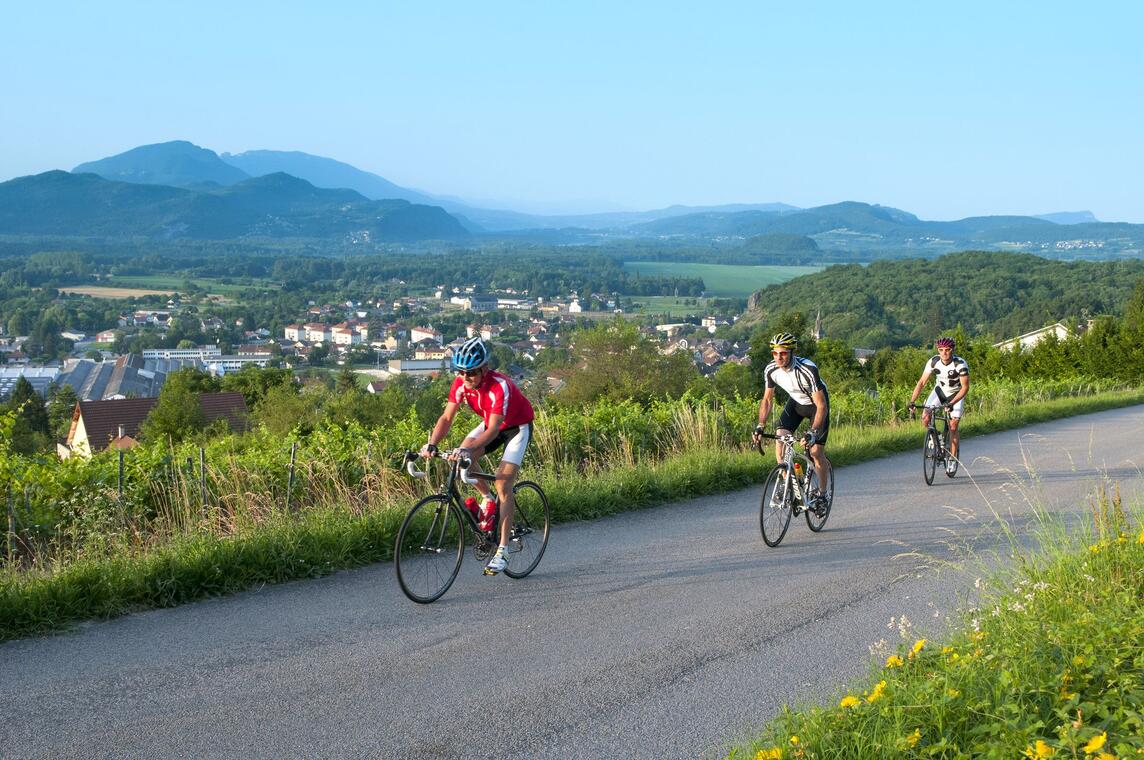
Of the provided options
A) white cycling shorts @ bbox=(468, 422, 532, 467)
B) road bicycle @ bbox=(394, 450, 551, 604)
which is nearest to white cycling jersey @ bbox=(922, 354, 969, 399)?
road bicycle @ bbox=(394, 450, 551, 604)

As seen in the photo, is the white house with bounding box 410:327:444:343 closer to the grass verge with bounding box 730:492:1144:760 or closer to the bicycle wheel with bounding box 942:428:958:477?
the bicycle wheel with bounding box 942:428:958:477

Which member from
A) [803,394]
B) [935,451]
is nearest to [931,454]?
[935,451]

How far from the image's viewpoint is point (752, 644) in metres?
5.83

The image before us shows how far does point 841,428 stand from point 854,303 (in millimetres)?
83073

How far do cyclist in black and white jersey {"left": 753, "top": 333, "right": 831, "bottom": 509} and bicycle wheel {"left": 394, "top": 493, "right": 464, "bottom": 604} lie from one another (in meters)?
3.17

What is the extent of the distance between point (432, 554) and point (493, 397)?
1.12m

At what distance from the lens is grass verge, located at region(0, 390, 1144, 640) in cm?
587

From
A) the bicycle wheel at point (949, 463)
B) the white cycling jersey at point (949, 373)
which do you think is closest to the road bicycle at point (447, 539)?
the bicycle wheel at point (949, 463)

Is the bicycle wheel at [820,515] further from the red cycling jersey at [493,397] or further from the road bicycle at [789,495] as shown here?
the red cycling jersey at [493,397]

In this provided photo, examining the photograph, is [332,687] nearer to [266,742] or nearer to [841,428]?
[266,742]

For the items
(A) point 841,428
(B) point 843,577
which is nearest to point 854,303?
(A) point 841,428

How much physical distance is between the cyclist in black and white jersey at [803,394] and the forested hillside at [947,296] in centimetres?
7060

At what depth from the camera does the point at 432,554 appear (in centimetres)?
669

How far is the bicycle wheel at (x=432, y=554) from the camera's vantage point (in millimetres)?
6453
